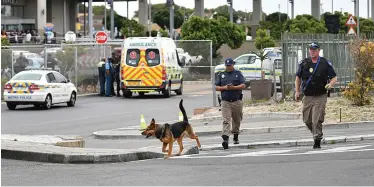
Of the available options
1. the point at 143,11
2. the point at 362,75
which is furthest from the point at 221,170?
the point at 143,11

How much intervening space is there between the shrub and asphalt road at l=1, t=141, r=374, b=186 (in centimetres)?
928

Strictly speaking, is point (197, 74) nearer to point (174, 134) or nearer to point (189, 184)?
point (174, 134)

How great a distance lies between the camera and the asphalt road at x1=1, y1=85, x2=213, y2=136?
84.9 feet

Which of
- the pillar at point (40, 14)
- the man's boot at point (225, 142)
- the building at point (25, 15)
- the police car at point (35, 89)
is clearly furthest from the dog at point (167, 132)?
the pillar at point (40, 14)

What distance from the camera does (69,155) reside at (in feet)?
50.8

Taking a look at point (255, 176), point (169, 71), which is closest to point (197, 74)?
point (169, 71)

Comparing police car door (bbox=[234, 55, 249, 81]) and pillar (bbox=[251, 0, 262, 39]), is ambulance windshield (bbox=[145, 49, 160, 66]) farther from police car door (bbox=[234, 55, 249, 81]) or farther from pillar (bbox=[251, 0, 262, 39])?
pillar (bbox=[251, 0, 262, 39])

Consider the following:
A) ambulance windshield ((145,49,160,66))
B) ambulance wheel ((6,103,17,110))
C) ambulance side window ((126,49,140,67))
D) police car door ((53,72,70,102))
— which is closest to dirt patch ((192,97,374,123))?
police car door ((53,72,70,102))

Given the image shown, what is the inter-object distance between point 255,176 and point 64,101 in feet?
73.3

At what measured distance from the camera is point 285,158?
1527 cm

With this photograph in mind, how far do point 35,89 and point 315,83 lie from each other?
17.0 m

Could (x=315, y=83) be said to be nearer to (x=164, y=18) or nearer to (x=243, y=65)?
(x=243, y=65)

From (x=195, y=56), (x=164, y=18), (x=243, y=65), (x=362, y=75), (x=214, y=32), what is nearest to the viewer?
(x=362, y=75)

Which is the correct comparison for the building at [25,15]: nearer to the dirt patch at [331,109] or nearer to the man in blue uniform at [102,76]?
the man in blue uniform at [102,76]
